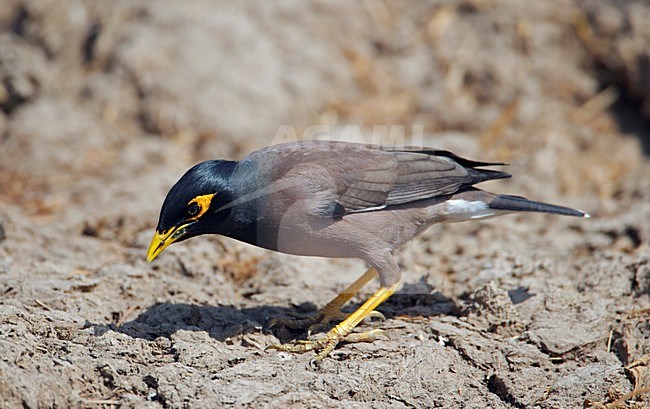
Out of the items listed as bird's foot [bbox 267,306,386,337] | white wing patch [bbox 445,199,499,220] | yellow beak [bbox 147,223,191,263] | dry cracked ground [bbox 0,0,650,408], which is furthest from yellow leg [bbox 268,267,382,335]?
yellow beak [bbox 147,223,191,263]

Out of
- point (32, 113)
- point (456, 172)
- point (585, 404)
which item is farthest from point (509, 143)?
point (32, 113)

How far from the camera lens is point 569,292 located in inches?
242

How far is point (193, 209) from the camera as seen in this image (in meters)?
5.31

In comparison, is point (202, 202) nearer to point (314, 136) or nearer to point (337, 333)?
point (337, 333)

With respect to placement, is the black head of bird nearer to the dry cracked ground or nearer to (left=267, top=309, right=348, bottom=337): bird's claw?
the dry cracked ground

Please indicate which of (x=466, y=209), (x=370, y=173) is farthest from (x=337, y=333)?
(x=466, y=209)

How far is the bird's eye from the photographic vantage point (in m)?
5.29

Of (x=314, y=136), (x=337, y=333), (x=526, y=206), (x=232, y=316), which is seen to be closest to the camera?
(x=337, y=333)

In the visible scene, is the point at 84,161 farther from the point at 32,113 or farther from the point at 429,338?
the point at 429,338

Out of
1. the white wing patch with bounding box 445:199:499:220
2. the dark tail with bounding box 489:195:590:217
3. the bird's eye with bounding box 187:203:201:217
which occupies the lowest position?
the bird's eye with bounding box 187:203:201:217

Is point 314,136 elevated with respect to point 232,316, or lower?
elevated

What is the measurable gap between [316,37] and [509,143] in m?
2.98

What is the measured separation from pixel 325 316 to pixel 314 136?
3936 millimetres

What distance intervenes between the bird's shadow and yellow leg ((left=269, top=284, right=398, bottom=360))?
0.31 m
